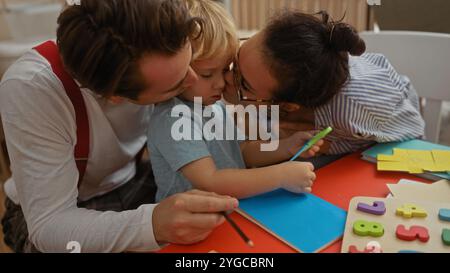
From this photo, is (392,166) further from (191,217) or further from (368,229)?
(191,217)

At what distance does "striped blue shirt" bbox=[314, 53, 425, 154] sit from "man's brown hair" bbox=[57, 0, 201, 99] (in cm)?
39

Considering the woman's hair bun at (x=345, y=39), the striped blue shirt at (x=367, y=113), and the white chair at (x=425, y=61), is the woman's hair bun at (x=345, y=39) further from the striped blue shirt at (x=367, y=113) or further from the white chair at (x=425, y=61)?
the white chair at (x=425, y=61)

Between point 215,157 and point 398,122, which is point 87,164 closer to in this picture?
point 215,157

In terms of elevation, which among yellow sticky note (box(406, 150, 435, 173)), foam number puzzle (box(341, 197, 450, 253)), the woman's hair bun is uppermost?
the woman's hair bun

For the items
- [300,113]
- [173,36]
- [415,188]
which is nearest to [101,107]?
[173,36]

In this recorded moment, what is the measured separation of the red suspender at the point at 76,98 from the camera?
792mm

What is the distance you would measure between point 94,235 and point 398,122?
68cm

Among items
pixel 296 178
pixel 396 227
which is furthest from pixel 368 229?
pixel 296 178

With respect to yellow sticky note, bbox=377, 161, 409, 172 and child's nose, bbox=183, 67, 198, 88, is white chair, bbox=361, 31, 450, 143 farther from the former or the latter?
child's nose, bbox=183, 67, 198, 88

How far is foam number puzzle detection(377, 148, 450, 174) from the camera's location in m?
0.83

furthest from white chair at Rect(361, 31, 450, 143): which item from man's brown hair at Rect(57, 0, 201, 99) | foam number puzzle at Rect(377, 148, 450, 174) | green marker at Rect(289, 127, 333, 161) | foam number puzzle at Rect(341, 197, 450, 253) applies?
man's brown hair at Rect(57, 0, 201, 99)

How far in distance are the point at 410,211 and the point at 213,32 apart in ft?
1.56

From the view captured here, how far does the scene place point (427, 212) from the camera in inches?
26.4

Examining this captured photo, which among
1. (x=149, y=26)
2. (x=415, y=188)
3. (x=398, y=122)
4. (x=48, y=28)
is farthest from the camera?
(x=48, y=28)
